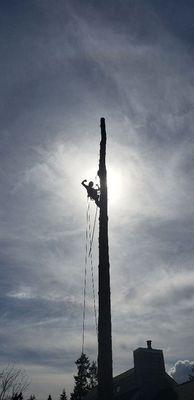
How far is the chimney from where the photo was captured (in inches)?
1059

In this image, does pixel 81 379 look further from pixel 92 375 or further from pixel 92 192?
pixel 92 192

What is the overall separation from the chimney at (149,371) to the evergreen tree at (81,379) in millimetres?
47598

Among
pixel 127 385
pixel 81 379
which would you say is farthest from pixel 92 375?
pixel 127 385

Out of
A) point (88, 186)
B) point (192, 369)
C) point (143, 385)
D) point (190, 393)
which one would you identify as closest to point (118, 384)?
point (143, 385)

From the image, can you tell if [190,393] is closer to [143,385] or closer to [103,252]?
[143,385]

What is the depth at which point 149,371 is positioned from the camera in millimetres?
27531

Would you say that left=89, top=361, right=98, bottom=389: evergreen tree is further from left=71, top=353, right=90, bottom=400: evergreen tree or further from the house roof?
the house roof

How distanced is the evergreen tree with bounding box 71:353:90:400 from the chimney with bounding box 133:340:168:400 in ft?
156

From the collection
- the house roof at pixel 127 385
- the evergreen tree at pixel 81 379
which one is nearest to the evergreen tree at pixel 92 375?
the evergreen tree at pixel 81 379

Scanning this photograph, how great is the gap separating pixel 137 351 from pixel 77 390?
5117cm

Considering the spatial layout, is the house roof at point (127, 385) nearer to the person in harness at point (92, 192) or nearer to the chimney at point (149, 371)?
the chimney at point (149, 371)

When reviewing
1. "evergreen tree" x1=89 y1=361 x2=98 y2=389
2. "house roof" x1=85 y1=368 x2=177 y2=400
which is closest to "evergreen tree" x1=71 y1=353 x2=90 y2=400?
"evergreen tree" x1=89 y1=361 x2=98 y2=389

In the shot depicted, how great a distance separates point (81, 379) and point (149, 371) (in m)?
52.7

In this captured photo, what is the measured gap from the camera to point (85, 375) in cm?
7531
